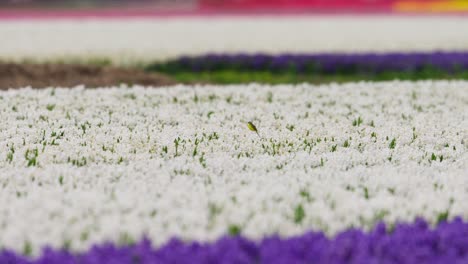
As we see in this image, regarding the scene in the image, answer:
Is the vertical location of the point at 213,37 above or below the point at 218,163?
above

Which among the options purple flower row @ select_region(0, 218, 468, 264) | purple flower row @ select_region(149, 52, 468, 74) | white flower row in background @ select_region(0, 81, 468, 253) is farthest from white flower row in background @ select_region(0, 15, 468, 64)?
purple flower row @ select_region(0, 218, 468, 264)

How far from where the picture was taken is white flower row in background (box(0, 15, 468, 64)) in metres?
22.0

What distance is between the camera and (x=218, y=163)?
26.3ft

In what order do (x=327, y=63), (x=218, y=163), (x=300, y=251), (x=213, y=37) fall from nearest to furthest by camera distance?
(x=300, y=251) < (x=218, y=163) < (x=327, y=63) < (x=213, y=37)

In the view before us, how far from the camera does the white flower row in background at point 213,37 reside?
2202 centimetres

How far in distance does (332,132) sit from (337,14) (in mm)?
24679

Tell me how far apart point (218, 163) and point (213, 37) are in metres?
17.5

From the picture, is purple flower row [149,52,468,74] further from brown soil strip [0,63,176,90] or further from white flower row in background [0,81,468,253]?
white flower row in background [0,81,468,253]

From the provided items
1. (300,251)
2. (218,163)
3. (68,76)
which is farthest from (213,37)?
(300,251)

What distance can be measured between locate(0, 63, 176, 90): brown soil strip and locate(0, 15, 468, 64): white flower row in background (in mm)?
2978

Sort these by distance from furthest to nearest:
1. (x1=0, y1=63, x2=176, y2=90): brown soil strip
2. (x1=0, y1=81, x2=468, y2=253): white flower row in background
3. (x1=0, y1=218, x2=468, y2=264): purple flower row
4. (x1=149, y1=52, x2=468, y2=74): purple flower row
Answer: (x1=149, y1=52, x2=468, y2=74): purple flower row
(x1=0, y1=63, x2=176, y2=90): brown soil strip
(x1=0, y1=81, x2=468, y2=253): white flower row in background
(x1=0, y1=218, x2=468, y2=264): purple flower row

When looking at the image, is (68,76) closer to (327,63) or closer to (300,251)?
(327,63)

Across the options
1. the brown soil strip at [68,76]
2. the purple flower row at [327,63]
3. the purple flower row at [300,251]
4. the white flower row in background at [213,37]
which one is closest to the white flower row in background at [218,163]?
the purple flower row at [300,251]

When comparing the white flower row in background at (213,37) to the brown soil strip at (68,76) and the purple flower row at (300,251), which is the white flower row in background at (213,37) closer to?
the brown soil strip at (68,76)
